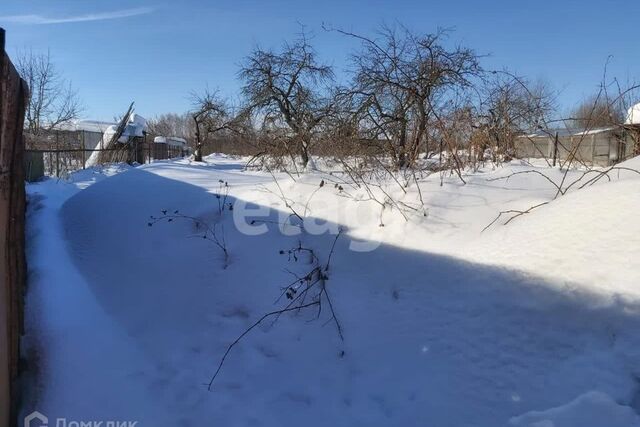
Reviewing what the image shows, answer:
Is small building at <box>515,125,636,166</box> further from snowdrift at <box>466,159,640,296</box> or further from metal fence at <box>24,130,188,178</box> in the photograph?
metal fence at <box>24,130,188,178</box>

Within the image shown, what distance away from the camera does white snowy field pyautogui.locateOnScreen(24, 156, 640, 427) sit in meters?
2.05

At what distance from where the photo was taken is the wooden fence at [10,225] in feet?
6.78

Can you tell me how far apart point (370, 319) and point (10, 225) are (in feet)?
6.68

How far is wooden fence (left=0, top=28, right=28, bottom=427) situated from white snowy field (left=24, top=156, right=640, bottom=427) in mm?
165

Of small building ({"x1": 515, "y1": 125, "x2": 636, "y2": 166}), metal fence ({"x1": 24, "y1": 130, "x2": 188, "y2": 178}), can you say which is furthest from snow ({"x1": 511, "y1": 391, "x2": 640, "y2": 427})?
metal fence ({"x1": 24, "y1": 130, "x2": 188, "y2": 178})

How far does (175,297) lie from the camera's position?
3041 mm

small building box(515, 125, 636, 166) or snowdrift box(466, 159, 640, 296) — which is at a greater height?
small building box(515, 125, 636, 166)

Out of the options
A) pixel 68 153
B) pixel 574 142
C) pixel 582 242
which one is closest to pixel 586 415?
pixel 582 242

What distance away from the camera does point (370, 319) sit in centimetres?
272

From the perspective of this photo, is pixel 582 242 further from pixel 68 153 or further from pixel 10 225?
pixel 68 153

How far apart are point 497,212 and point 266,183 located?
8.52ft

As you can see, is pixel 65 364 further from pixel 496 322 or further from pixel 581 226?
pixel 581 226

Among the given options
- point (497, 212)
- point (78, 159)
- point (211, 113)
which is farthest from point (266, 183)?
point (211, 113)

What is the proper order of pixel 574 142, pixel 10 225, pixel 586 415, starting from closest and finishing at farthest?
1. pixel 586 415
2. pixel 10 225
3. pixel 574 142
